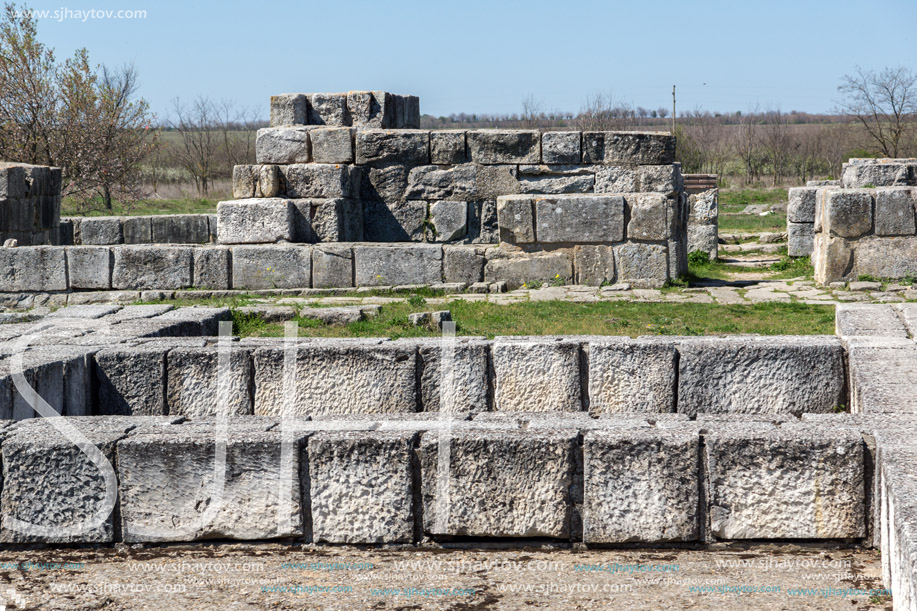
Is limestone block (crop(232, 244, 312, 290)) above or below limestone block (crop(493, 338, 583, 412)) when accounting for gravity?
above

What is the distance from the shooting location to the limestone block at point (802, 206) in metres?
16.3

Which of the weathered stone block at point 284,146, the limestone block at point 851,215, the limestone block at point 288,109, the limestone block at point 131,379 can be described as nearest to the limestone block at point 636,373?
the limestone block at point 131,379

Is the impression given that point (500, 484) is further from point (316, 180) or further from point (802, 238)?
point (802, 238)

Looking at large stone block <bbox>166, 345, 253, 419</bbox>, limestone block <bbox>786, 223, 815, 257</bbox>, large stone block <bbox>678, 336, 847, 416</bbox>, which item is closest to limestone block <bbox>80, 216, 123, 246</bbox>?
large stone block <bbox>166, 345, 253, 419</bbox>

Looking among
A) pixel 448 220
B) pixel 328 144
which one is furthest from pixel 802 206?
pixel 328 144

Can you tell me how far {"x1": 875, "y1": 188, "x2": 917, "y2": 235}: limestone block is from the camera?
11.5 metres

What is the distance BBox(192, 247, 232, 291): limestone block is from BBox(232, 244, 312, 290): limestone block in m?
0.15

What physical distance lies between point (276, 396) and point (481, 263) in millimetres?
6113

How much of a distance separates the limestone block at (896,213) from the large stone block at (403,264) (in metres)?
5.31

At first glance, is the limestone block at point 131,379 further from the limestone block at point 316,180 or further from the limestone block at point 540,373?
the limestone block at point 316,180

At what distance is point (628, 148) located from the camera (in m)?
13.0

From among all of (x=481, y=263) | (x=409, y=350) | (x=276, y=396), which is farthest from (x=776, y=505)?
(x=481, y=263)

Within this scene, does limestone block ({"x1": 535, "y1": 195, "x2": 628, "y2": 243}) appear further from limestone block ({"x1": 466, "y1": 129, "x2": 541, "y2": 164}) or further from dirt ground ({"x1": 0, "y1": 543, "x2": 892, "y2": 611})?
dirt ground ({"x1": 0, "y1": 543, "x2": 892, "y2": 611})

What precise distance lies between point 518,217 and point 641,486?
7.88 m
